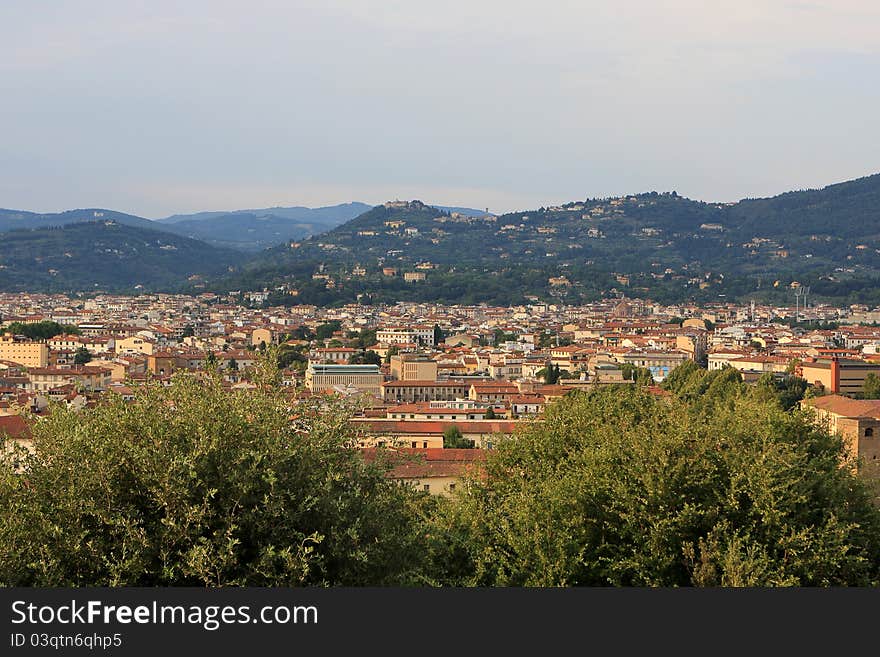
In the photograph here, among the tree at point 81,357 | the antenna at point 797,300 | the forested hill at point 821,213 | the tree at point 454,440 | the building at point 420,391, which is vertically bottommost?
the antenna at point 797,300

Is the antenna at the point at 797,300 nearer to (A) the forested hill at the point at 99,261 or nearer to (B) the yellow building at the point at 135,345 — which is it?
(B) the yellow building at the point at 135,345

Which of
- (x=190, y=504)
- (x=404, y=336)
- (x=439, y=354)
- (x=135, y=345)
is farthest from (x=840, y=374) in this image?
(x=190, y=504)

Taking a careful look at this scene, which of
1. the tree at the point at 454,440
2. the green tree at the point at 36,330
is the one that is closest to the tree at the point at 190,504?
the tree at the point at 454,440

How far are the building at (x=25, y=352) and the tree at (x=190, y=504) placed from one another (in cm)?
4867

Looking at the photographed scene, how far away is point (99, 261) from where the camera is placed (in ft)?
536

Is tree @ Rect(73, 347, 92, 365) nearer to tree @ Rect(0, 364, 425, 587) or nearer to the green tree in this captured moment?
the green tree

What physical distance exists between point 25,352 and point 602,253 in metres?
117

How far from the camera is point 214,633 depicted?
5438mm

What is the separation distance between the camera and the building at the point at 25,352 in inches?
2156

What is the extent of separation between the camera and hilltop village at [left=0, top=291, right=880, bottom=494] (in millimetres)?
27438

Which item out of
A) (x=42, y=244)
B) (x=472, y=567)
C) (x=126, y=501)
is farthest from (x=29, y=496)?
(x=42, y=244)

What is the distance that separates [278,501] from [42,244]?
166934mm

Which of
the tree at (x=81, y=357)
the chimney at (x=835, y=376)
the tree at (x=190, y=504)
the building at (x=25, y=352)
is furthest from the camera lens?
the tree at (x=81, y=357)

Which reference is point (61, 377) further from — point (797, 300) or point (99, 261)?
point (99, 261)
